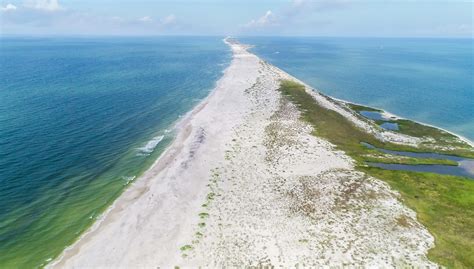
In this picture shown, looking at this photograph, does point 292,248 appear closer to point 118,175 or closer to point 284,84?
point 118,175

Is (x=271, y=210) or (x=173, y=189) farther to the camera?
(x=173, y=189)

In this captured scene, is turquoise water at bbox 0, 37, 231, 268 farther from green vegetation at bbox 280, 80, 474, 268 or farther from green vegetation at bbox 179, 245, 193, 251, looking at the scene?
green vegetation at bbox 280, 80, 474, 268

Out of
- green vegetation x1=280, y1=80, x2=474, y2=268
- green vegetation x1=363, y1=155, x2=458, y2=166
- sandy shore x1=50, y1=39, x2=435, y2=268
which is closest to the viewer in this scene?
sandy shore x1=50, y1=39, x2=435, y2=268

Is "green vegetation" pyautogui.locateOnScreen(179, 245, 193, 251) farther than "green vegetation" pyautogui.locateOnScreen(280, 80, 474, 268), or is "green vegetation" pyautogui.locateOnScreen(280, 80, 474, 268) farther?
"green vegetation" pyautogui.locateOnScreen(280, 80, 474, 268)

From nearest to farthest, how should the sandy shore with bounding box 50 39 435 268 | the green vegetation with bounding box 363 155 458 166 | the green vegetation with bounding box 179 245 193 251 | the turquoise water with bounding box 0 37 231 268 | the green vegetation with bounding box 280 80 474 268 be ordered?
1. the sandy shore with bounding box 50 39 435 268
2. the green vegetation with bounding box 179 245 193 251
3. the green vegetation with bounding box 280 80 474 268
4. the turquoise water with bounding box 0 37 231 268
5. the green vegetation with bounding box 363 155 458 166

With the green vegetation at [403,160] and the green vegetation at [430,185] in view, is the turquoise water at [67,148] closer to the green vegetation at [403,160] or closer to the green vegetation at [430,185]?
the green vegetation at [430,185]

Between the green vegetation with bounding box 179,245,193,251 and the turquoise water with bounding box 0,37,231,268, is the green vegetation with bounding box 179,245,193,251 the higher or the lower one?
the lower one

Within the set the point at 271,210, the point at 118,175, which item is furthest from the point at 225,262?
the point at 118,175

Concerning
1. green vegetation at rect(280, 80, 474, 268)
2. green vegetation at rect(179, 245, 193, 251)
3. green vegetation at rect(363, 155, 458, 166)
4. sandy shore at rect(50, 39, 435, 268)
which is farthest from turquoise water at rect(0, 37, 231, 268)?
green vegetation at rect(363, 155, 458, 166)
